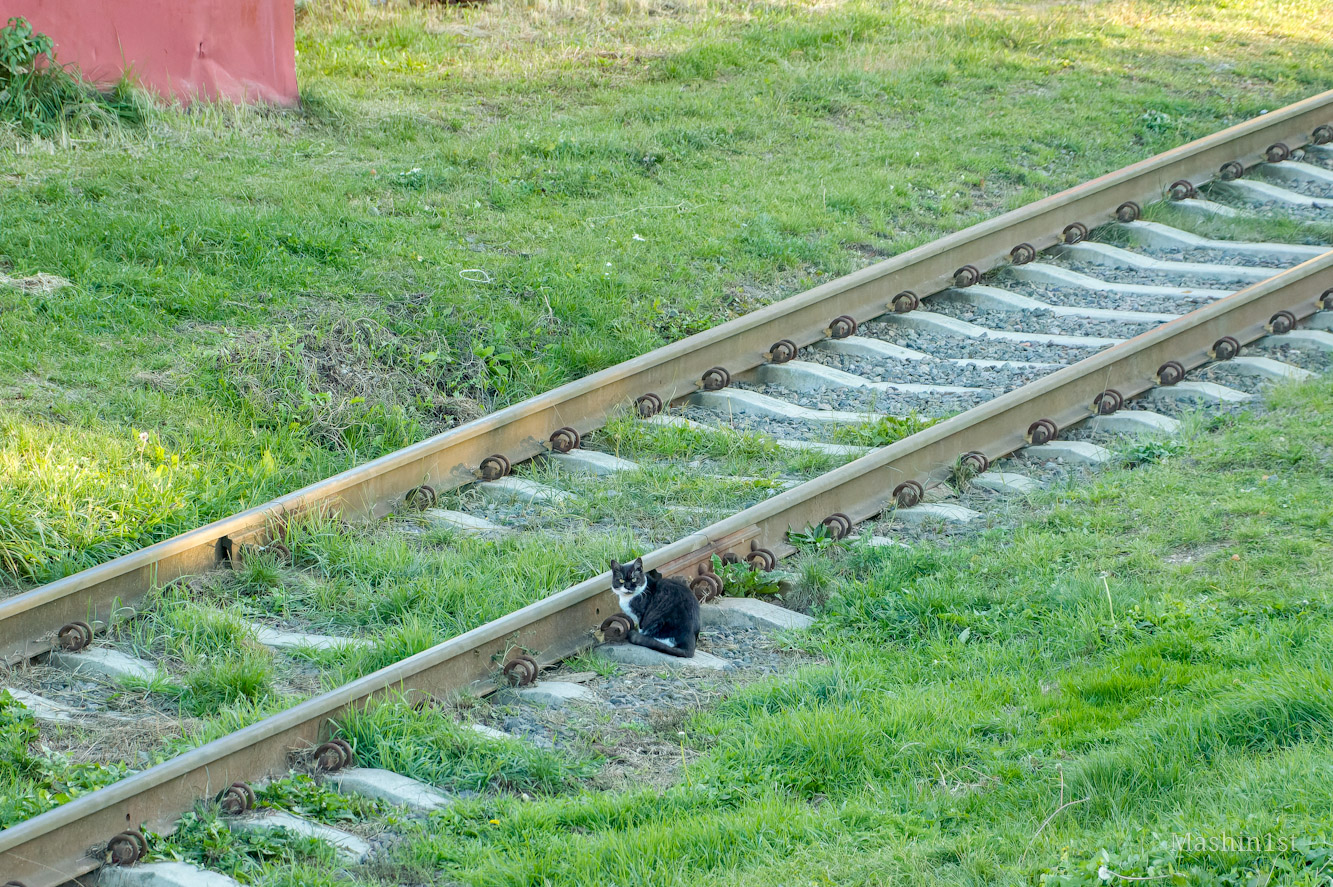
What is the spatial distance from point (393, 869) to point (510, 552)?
7.05ft

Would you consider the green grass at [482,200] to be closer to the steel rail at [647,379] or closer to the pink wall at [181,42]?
the steel rail at [647,379]

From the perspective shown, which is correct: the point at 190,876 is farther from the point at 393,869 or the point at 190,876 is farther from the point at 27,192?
the point at 27,192

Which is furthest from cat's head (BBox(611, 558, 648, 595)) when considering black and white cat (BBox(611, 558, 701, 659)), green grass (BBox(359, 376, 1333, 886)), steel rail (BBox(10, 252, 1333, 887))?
green grass (BBox(359, 376, 1333, 886))

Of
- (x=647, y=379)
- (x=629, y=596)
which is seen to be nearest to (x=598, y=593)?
(x=629, y=596)

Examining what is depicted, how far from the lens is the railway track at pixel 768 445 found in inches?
192

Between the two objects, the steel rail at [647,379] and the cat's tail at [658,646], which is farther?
the steel rail at [647,379]

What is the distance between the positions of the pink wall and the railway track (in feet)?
19.6

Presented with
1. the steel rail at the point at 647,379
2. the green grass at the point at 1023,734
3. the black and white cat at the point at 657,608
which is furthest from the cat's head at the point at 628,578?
the steel rail at the point at 647,379

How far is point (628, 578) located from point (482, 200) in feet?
17.5

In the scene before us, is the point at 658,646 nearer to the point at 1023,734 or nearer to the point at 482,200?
the point at 1023,734

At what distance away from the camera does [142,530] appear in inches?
238

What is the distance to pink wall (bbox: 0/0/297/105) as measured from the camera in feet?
35.0

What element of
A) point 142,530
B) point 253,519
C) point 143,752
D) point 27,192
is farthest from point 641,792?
point 27,192

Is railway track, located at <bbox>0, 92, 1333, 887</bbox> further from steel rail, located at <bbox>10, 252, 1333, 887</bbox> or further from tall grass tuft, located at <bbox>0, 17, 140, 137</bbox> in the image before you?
tall grass tuft, located at <bbox>0, 17, 140, 137</bbox>
